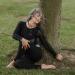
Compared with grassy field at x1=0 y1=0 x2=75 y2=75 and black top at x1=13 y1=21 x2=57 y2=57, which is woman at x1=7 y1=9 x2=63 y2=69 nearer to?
black top at x1=13 y1=21 x2=57 y2=57

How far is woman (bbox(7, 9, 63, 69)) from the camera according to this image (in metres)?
6.58

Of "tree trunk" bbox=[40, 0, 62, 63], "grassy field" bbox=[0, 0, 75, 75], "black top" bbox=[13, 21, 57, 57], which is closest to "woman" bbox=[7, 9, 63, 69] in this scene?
"black top" bbox=[13, 21, 57, 57]

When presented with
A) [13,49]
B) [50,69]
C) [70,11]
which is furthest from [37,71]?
[70,11]

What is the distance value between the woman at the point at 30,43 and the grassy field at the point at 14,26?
0.20 m

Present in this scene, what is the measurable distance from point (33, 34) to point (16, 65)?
670mm

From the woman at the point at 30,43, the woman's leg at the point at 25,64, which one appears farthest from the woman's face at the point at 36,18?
the woman's leg at the point at 25,64

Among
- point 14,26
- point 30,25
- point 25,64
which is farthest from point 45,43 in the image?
point 14,26

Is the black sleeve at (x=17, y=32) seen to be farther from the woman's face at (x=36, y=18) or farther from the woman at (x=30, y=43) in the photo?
the woman's face at (x=36, y=18)

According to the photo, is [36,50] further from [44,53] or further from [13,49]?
[13,49]

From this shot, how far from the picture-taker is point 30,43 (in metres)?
Result: 6.58

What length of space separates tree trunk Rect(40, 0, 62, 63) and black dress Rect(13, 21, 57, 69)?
30cm

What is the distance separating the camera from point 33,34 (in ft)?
21.8

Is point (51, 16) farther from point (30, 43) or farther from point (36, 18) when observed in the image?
point (30, 43)

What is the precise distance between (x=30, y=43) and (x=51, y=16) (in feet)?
2.32
